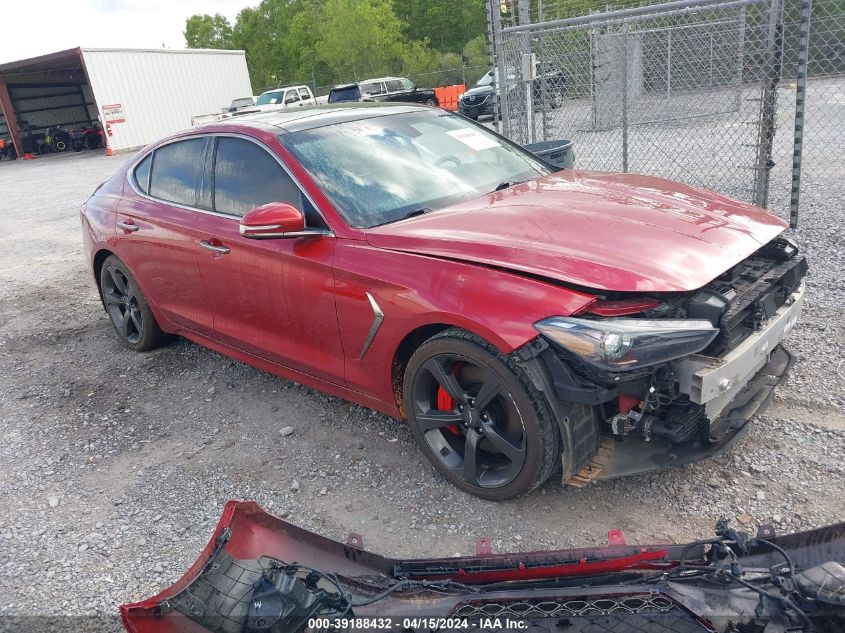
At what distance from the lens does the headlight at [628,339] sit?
8.10ft

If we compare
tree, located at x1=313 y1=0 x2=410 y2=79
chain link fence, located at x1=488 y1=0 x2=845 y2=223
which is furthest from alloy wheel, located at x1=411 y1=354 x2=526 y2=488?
tree, located at x1=313 y1=0 x2=410 y2=79

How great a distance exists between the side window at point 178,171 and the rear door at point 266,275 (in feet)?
0.71

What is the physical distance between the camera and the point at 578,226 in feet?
9.72

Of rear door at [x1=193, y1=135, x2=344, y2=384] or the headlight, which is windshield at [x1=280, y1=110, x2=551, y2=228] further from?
the headlight

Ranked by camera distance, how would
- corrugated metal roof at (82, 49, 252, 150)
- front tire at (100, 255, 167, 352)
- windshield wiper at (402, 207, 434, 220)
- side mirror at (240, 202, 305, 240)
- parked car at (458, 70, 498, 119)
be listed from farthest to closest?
corrugated metal roof at (82, 49, 252, 150), parked car at (458, 70, 498, 119), front tire at (100, 255, 167, 352), windshield wiper at (402, 207, 434, 220), side mirror at (240, 202, 305, 240)

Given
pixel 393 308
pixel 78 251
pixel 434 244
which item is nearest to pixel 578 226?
pixel 434 244

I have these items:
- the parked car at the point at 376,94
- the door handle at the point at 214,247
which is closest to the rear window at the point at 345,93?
the parked car at the point at 376,94

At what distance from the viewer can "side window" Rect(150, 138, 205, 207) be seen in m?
4.24

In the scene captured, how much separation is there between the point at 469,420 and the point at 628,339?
2.68 ft

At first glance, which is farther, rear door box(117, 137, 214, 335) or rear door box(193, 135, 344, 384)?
rear door box(117, 137, 214, 335)

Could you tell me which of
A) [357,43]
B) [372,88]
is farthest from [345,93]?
[357,43]

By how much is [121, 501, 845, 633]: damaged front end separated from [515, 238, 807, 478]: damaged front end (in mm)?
553

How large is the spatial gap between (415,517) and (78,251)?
8220 mm

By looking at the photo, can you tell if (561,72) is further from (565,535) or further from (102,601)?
(102,601)
